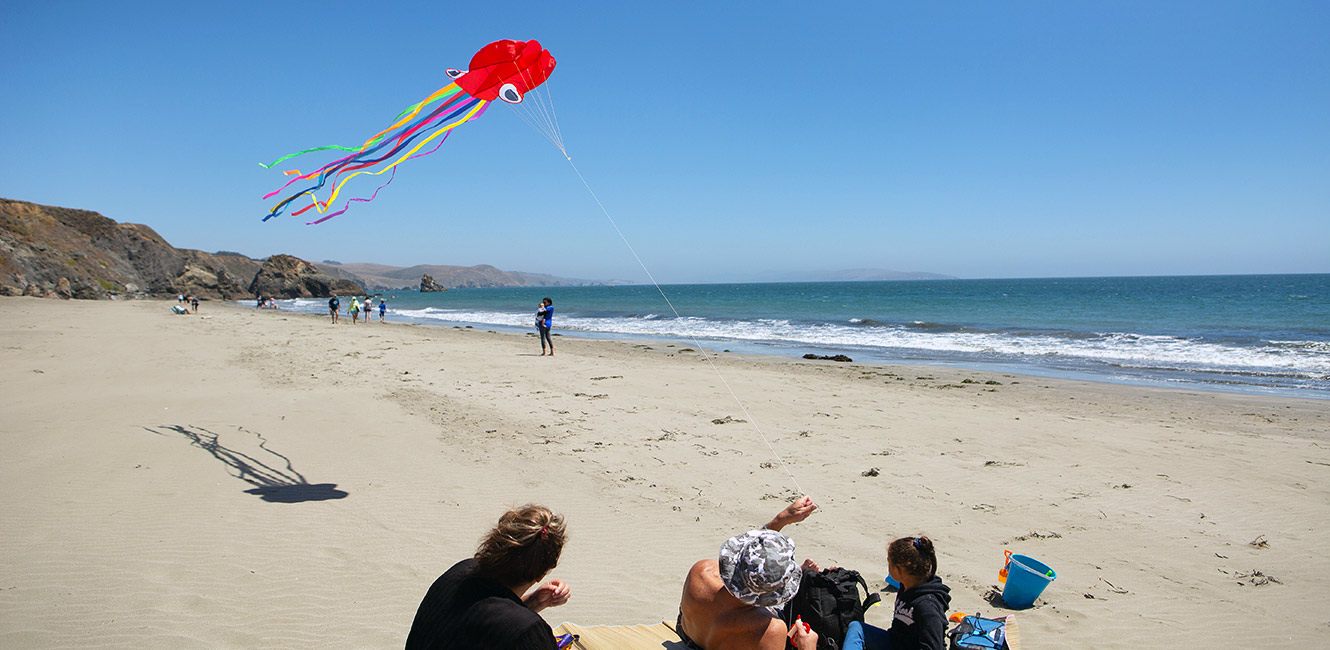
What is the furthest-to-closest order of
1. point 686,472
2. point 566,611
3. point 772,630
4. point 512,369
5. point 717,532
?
1. point 512,369
2. point 686,472
3. point 717,532
4. point 566,611
5. point 772,630

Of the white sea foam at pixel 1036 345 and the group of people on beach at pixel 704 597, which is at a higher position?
the group of people on beach at pixel 704 597

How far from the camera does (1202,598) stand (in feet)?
13.1

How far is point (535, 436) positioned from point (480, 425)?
96 centimetres

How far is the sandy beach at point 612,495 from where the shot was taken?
376cm

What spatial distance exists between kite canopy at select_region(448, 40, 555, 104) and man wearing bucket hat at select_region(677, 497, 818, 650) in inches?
208

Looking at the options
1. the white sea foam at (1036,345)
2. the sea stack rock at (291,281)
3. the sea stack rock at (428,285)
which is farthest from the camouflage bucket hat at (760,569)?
the sea stack rock at (428,285)

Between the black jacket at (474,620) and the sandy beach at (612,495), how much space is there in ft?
5.93

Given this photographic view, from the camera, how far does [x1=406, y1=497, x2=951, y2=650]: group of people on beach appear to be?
189cm

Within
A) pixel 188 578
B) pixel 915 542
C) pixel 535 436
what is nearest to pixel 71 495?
pixel 188 578

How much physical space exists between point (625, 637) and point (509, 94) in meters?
5.22

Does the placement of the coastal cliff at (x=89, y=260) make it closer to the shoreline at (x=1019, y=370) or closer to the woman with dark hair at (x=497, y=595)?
the shoreline at (x=1019, y=370)

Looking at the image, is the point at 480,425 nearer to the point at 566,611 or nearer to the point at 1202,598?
the point at 566,611

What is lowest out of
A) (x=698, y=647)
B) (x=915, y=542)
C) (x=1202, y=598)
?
(x=1202, y=598)

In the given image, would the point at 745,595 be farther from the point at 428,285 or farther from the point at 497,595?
the point at 428,285
